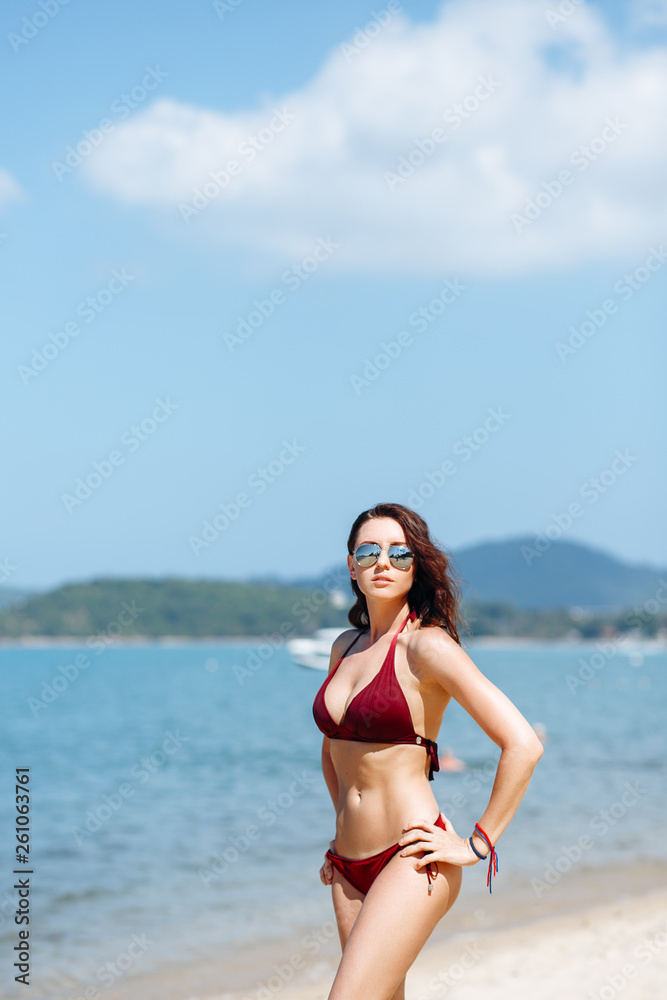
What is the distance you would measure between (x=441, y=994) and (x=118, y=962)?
9.49 ft

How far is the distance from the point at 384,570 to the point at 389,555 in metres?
0.05

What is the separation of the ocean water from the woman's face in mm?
5881

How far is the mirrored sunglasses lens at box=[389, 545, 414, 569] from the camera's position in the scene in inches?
140

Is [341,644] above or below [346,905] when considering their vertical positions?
above

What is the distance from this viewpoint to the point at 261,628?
97625 millimetres

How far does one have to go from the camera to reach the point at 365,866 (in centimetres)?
Answer: 342

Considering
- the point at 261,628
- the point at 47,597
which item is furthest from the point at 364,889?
the point at 47,597

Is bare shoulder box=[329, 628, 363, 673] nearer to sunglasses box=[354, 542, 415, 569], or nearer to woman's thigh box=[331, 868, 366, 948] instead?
sunglasses box=[354, 542, 415, 569]

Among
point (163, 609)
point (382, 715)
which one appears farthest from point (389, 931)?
point (163, 609)

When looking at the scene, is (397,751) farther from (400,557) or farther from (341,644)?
(400,557)

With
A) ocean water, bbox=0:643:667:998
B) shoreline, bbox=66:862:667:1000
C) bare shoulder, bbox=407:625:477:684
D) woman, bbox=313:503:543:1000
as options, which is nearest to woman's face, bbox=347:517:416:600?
woman, bbox=313:503:543:1000

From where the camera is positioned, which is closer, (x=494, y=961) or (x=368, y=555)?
(x=368, y=555)

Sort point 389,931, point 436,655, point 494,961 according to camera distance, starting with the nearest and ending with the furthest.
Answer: point 389,931, point 436,655, point 494,961

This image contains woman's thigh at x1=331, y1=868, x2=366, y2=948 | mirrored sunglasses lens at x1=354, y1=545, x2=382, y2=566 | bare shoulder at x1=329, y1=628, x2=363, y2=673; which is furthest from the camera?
bare shoulder at x1=329, y1=628, x2=363, y2=673
